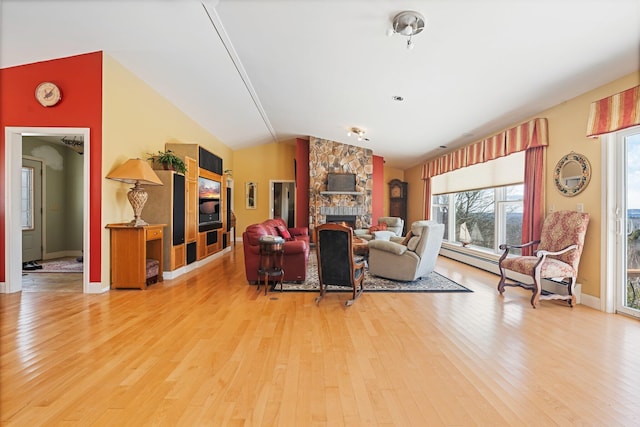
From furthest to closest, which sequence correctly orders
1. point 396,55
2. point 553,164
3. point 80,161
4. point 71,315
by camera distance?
point 80,161
point 553,164
point 396,55
point 71,315

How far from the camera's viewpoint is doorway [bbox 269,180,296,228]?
9656 millimetres

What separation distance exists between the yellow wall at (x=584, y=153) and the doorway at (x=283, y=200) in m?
7.02

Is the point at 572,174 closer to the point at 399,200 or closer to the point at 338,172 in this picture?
the point at 338,172

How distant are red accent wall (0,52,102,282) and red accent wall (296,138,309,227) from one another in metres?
5.57

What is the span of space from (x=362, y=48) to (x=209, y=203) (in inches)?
176

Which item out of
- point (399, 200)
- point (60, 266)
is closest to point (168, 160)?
point (60, 266)

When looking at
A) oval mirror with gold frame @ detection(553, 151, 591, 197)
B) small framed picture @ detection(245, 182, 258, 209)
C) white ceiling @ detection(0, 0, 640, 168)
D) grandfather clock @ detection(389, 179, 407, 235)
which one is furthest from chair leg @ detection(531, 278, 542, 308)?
small framed picture @ detection(245, 182, 258, 209)

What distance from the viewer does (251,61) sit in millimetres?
4086

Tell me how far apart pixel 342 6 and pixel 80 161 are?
698 cm

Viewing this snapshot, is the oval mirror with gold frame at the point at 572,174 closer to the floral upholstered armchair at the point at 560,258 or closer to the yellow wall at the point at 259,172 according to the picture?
the floral upholstered armchair at the point at 560,258

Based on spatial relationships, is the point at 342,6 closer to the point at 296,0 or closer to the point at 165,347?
the point at 296,0

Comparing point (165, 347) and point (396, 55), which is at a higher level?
point (396, 55)

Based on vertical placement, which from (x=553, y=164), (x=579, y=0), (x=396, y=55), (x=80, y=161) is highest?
(x=396, y=55)

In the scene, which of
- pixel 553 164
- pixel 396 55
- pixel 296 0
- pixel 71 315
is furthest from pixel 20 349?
pixel 553 164
